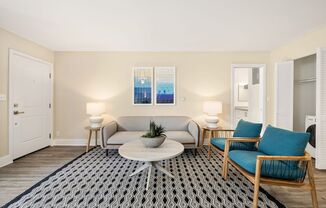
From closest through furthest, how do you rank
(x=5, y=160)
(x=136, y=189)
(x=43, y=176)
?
(x=136, y=189)
(x=43, y=176)
(x=5, y=160)

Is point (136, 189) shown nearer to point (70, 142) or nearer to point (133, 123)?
point (133, 123)

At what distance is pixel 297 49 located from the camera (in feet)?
11.5

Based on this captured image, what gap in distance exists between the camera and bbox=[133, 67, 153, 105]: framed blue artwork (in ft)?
14.1

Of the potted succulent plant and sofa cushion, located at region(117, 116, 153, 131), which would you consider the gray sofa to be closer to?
sofa cushion, located at region(117, 116, 153, 131)

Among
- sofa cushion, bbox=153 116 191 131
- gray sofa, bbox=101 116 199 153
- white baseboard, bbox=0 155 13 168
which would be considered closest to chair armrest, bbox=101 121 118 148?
gray sofa, bbox=101 116 199 153

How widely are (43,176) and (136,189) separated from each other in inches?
61.0

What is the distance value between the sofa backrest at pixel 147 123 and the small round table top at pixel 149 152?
1.35 meters

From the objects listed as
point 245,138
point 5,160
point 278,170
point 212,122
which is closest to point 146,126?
point 212,122

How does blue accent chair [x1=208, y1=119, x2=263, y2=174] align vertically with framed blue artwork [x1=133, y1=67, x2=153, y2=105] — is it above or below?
below

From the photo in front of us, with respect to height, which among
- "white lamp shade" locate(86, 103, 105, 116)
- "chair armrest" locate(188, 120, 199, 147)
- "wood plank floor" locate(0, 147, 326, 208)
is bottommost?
"wood plank floor" locate(0, 147, 326, 208)

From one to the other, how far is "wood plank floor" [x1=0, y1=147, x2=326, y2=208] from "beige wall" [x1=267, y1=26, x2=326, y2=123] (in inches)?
85.1

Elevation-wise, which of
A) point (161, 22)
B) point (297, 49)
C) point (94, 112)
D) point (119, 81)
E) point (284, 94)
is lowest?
point (94, 112)

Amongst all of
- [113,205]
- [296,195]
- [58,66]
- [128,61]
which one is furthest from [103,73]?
[296,195]

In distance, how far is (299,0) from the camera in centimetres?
215
